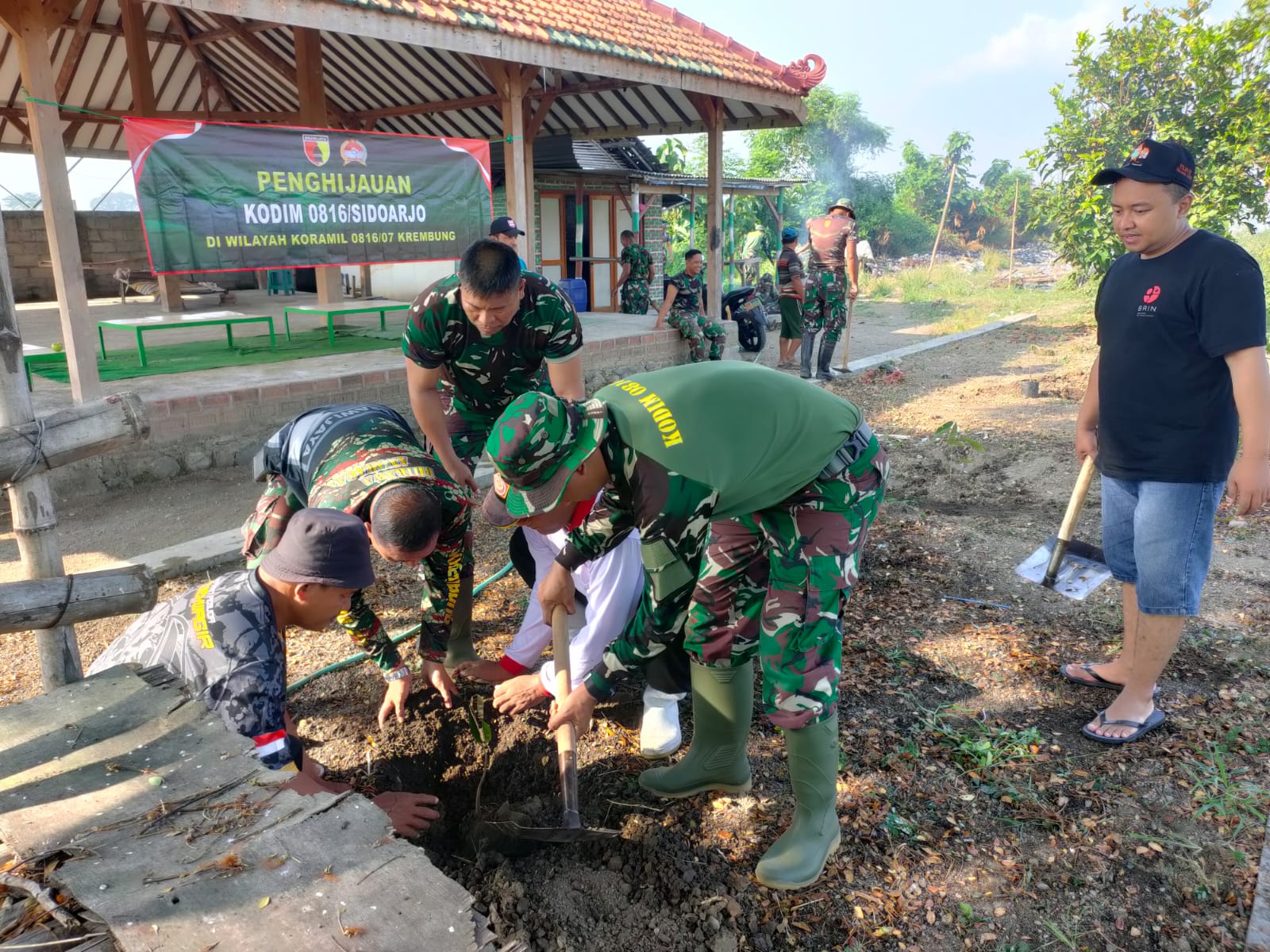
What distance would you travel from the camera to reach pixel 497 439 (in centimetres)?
172

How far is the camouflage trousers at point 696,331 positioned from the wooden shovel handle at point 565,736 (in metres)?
6.76

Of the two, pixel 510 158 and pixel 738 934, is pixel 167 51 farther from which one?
pixel 738 934

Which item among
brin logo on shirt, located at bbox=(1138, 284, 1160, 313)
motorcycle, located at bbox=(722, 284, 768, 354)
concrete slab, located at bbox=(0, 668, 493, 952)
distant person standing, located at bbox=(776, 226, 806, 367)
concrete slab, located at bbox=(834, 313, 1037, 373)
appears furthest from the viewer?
motorcycle, located at bbox=(722, 284, 768, 354)

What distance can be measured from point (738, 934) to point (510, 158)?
6.72 meters

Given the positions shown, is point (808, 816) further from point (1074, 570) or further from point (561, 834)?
point (1074, 570)

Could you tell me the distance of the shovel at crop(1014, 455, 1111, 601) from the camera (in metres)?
3.71

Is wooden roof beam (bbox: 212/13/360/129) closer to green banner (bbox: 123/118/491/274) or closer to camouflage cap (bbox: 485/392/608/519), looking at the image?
green banner (bbox: 123/118/491/274)

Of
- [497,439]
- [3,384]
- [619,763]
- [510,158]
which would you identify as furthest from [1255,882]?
[510,158]

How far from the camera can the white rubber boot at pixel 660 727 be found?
2.72m

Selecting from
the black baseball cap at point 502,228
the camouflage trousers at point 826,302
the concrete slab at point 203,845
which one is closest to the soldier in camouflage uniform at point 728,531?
the concrete slab at point 203,845

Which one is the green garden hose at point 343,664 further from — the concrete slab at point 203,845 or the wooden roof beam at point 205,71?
the wooden roof beam at point 205,71

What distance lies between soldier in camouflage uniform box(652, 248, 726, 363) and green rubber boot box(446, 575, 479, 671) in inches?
244

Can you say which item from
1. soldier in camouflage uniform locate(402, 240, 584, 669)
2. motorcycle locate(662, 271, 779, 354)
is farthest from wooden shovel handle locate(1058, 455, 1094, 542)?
motorcycle locate(662, 271, 779, 354)

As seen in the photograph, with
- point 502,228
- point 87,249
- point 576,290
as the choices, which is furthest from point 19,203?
point 502,228
